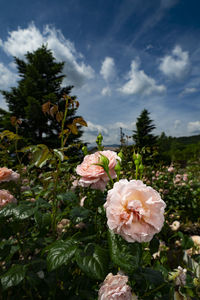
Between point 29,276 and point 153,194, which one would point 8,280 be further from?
point 153,194

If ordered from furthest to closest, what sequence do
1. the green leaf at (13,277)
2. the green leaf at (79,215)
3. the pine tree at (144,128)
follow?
the pine tree at (144,128) → the green leaf at (79,215) → the green leaf at (13,277)

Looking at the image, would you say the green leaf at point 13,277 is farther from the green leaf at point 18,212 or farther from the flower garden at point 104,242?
the green leaf at point 18,212

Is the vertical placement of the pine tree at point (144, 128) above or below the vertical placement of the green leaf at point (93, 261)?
above

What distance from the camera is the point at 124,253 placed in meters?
0.48

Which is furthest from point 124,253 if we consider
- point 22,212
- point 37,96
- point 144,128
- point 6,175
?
point 144,128

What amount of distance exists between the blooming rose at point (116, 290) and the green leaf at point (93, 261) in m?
0.08

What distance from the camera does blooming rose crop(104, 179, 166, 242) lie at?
0.44 meters

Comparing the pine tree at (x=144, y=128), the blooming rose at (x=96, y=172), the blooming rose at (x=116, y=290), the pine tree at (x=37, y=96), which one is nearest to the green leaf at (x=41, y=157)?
the blooming rose at (x=96, y=172)

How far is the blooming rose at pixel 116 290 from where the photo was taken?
1.69 ft

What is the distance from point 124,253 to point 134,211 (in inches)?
4.9

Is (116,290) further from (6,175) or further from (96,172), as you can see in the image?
(6,175)

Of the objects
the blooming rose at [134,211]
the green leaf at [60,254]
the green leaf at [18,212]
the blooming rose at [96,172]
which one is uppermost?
the blooming rose at [96,172]

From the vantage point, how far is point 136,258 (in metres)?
0.48

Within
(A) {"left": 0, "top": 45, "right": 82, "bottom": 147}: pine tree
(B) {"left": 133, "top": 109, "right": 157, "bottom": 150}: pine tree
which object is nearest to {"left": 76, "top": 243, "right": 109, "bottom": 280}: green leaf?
(A) {"left": 0, "top": 45, "right": 82, "bottom": 147}: pine tree
